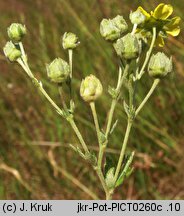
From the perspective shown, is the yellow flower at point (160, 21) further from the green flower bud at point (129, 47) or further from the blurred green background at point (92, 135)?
the blurred green background at point (92, 135)

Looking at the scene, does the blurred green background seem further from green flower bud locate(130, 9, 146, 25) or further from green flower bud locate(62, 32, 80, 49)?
green flower bud locate(130, 9, 146, 25)

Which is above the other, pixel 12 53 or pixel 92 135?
pixel 92 135

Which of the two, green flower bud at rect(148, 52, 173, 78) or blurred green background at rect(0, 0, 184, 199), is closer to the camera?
green flower bud at rect(148, 52, 173, 78)

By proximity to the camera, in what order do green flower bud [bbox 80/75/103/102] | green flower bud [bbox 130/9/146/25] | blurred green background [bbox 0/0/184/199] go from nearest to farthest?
green flower bud [bbox 80/75/103/102]
green flower bud [bbox 130/9/146/25]
blurred green background [bbox 0/0/184/199]

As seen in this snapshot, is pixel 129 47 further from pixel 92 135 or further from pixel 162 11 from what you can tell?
pixel 92 135

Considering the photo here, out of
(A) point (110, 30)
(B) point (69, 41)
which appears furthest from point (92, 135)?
(A) point (110, 30)

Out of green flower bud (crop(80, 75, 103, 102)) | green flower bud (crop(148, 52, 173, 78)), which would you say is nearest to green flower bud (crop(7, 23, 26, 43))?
green flower bud (crop(80, 75, 103, 102))

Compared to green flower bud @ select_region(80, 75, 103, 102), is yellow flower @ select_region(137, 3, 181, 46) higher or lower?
higher
